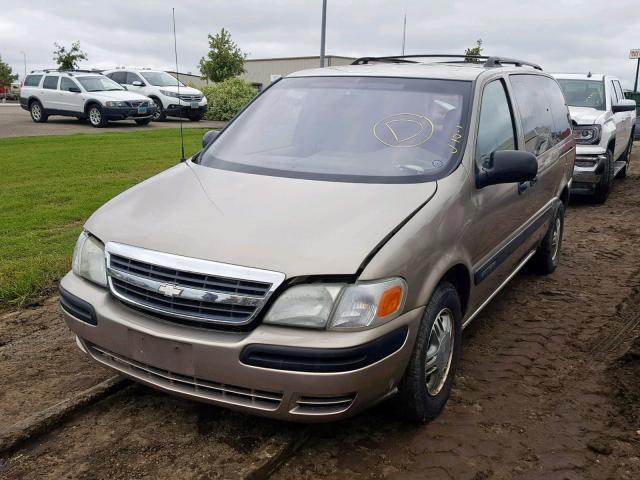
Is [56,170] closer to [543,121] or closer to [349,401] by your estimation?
[543,121]

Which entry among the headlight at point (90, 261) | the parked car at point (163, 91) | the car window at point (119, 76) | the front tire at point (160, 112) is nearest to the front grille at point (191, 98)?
the parked car at point (163, 91)

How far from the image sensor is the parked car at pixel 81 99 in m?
19.2

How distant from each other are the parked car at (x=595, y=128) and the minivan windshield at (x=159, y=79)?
50.8 feet

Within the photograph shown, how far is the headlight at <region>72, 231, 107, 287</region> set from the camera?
3.04 m

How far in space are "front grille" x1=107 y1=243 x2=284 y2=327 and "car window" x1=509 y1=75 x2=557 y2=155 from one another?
267 centimetres

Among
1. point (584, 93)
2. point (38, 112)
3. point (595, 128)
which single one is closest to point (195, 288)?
point (595, 128)

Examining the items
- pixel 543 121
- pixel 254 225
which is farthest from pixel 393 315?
pixel 543 121

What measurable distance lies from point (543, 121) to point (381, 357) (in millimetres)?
3183

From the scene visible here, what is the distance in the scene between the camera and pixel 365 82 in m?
→ 4.03

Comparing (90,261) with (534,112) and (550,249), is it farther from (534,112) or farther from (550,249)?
(550,249)

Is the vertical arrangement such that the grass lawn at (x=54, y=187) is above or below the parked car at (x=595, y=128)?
below

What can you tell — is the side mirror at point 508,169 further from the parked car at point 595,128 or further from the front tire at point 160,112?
the front tire at point 160,112

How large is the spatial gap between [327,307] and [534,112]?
119 inches

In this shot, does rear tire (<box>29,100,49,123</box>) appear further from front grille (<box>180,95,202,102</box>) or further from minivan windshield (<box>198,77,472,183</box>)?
minivan windshield (<box>198,77,472,183</box>)
